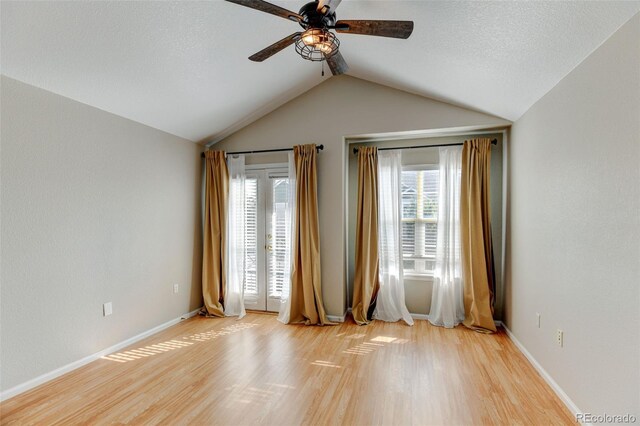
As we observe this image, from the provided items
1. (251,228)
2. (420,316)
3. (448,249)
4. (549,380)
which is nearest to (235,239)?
(251,228)

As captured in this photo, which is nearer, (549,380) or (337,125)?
(549,380)

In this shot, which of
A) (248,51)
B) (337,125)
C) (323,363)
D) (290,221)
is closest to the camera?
(323,363)

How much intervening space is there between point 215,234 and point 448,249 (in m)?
3.19

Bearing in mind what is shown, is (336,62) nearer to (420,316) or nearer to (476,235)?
(476,235)

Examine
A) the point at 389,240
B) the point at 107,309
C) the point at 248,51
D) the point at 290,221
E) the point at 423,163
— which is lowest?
the point at 107,309

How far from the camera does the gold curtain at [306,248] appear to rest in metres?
3.97

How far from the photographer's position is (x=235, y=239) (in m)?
4.39

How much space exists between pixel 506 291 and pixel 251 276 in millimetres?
3341

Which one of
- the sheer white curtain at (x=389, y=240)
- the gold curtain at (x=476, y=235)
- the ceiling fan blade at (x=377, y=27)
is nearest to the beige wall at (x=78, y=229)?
the ceiling fan blade at (x=377, y=27)

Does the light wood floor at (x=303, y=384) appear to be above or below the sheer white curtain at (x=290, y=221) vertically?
below

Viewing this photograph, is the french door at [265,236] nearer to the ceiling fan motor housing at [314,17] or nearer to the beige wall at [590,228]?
the ceiling fan motor housing at [314,17]

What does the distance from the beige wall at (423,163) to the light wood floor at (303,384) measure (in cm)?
61

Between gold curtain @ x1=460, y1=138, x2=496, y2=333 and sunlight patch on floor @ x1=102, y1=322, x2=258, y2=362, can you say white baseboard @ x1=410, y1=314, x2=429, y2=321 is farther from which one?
sunlight patch on floor @ x1=102, y1=322, x2=258, y2=362

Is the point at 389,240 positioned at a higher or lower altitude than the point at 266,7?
lower
